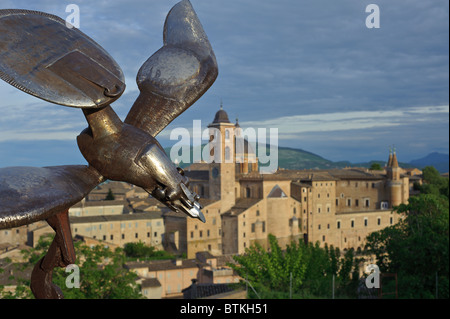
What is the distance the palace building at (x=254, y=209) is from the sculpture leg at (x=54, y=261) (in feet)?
121

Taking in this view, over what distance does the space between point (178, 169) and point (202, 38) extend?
1.16 metres

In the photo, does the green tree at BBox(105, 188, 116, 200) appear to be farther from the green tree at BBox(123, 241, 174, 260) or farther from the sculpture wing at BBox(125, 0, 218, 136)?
the sculpture wing at BBox(125, 0, 218, 136)

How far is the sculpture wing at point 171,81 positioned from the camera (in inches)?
136

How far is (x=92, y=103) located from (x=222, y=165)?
39956 millimetres

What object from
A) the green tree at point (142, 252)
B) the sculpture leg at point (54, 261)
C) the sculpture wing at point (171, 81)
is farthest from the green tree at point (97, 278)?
the green tree at point (142, 252)

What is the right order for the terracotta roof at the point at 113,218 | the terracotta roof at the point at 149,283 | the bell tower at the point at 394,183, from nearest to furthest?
the terracotta roof at the point at 149,283 < the terracotta roof at the point at 113,218 < the bell tower at the point at 394,183

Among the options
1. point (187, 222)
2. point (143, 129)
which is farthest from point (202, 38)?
point (187, 222)

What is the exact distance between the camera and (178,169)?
3254mm

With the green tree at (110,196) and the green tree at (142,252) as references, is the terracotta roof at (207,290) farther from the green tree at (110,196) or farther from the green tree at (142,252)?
the green tree at (110,196)

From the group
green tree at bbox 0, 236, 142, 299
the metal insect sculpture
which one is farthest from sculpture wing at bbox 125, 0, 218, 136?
green tree at bbox 0, 236, 142, 299

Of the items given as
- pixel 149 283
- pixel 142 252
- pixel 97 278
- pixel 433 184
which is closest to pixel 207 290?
pixel 149 283

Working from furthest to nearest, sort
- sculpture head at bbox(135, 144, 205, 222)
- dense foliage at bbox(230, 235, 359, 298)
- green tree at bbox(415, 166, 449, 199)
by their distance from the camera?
1. green tree at bbox(415, 166, 449, 199)
2. dense foliage at bbox(230, 235, 359, 298)
3. sculpture head at bbox(135, 144, 205, 222)

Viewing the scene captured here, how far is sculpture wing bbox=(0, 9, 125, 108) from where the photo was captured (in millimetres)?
2502
